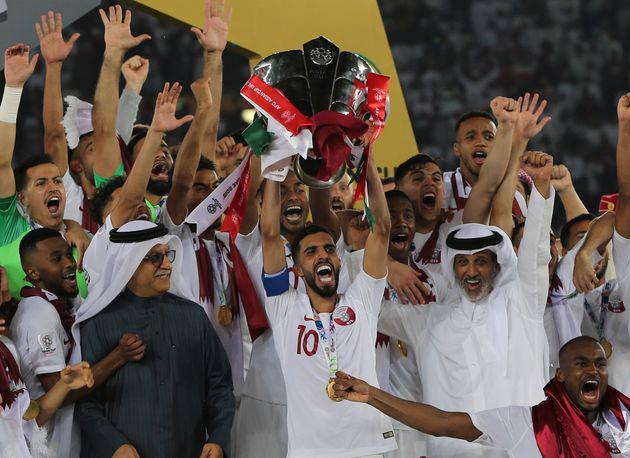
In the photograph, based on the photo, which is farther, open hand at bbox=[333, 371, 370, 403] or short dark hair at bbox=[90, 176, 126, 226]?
short dark hair at bbox=[90, 176, 126, 226]

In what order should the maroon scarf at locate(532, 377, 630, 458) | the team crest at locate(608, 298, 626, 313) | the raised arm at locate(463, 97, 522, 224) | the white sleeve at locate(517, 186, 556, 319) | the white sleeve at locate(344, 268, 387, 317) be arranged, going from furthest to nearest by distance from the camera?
the team crest at locate(608, 298, 626, 313)
the raised arm at locate(463, 97, 522, 224)
the white sleeve at locate(517, 186, 556, 319)
the white sleeve at locate(344, 268, 387, 317)
the maroon scarf at locate(532, 377, 630, 458)

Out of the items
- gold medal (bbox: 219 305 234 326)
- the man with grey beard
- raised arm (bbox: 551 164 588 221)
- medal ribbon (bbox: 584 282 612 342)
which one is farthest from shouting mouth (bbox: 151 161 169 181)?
raised arm (bbox: 551 164 588 221)

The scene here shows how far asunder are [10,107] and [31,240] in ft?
2.34

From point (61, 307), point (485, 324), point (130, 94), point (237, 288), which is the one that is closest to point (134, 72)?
point (130, 94)

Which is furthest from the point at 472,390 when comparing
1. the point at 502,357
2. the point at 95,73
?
the point at 95,73

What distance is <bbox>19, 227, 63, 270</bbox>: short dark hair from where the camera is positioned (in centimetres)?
482

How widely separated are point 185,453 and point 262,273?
2.77ft

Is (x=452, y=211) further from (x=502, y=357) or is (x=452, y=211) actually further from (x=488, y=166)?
(x=502, y=357)

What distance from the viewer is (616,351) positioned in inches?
222

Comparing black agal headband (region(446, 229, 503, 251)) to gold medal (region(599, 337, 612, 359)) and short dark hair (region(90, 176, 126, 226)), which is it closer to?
gold medal (region(599, 337, 612, 359))

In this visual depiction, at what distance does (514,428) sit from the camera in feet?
14.8

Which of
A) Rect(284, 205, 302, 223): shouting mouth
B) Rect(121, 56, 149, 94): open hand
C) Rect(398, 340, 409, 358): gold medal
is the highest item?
Rect(121, 56, 149, 94): open hand

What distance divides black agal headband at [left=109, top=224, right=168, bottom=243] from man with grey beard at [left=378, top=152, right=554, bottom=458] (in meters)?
1.07

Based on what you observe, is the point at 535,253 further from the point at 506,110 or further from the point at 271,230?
the point at 271,230
